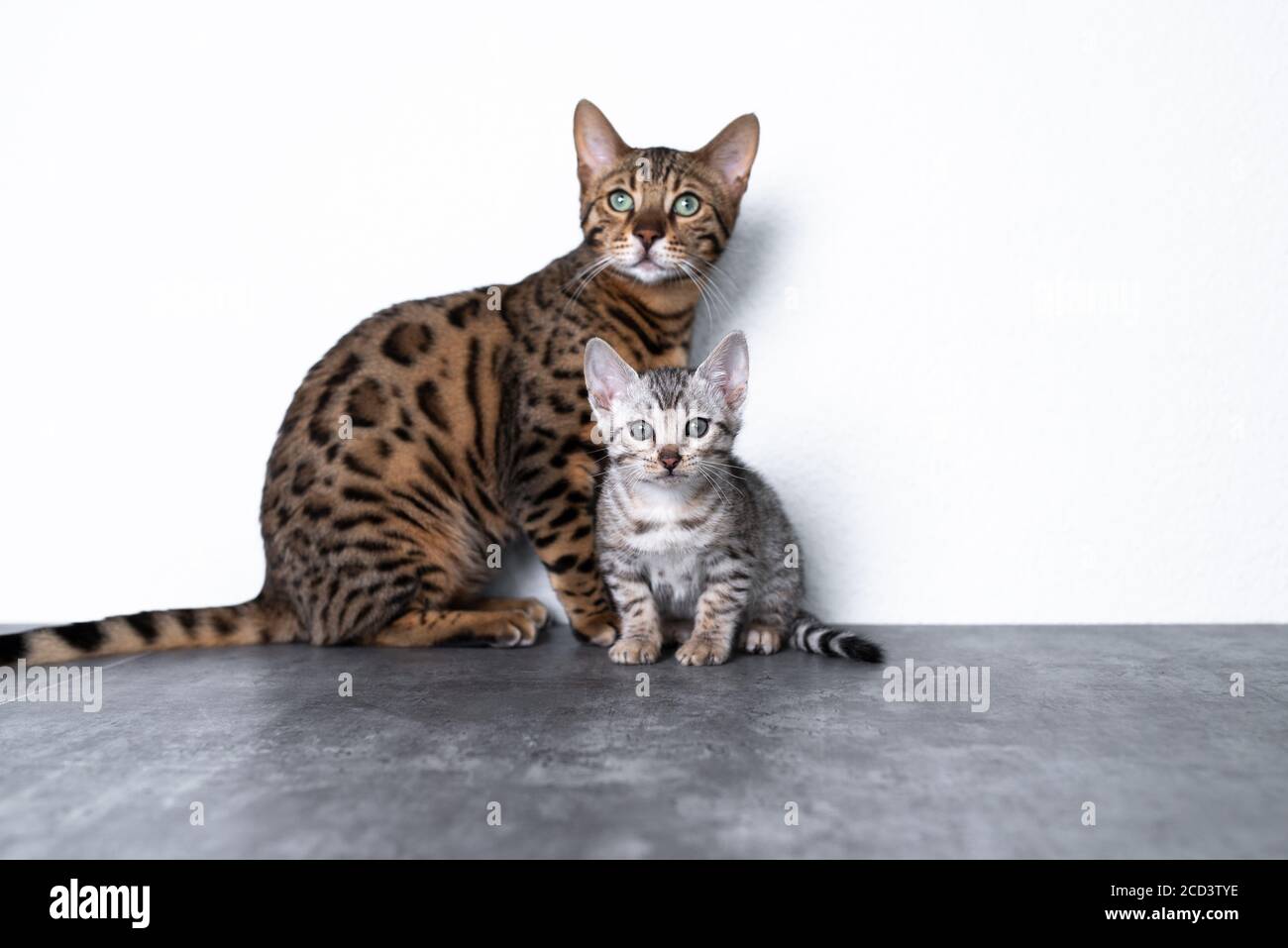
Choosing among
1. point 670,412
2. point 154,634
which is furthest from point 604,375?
point 154,634

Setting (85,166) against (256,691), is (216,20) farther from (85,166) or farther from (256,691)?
(256,691)

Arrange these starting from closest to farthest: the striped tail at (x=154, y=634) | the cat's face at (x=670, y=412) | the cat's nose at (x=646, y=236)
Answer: the cat's face at (x=670, y=412), the striped tail at (x=154, y=634), the cat's nose at (x=646, y=236)

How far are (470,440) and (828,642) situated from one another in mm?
1226

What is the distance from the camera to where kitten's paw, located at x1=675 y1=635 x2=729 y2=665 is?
244 cm

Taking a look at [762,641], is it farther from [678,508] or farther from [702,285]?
[702,285]

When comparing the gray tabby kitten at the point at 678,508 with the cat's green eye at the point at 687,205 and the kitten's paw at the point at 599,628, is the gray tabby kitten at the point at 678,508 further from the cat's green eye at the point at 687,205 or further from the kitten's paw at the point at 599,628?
the cat's green eye at the point at 687,205

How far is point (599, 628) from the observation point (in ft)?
9.15

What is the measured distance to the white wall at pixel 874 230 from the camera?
3100mm

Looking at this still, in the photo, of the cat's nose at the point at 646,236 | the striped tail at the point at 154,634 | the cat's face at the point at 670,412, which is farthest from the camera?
the cat's nose at the point at 646,236

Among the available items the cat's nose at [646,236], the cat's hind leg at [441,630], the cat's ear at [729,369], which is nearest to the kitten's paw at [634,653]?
the cat's hind leg at [441,630]

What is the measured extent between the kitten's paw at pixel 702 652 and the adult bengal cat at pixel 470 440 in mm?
375
